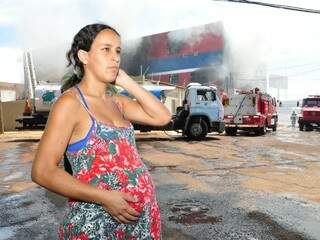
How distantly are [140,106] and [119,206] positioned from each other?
69 centimetres

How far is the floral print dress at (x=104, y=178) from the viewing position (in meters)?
1.88

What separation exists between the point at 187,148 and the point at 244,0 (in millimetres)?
6657

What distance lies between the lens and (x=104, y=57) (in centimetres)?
204

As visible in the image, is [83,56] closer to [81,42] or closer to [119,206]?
[81,42]

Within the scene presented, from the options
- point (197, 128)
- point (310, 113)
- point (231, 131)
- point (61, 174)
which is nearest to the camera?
point (61, 174)

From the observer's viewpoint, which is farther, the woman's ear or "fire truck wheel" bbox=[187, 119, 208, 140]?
"fire truck wheel" bbox=[187, 119, 208, 140]

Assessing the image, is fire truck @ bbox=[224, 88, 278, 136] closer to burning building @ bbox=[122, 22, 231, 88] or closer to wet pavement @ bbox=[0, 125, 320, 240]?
wet pavement @ bbox=[0, 125, 320, 240]

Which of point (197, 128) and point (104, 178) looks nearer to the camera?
point (104, 178)

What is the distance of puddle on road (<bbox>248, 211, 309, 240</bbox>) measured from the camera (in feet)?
17.0

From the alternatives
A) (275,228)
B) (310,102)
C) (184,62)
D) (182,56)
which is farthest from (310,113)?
(182,56)

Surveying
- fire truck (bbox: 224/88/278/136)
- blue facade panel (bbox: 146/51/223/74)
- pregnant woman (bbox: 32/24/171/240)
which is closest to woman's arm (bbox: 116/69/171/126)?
pregnant woman (bbox: 32/24/171/240)

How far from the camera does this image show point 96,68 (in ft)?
6.73

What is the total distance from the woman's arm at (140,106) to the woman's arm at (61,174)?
50 cm

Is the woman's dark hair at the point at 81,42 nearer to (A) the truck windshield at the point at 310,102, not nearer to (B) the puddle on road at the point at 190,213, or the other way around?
(B) the puddle on road at the point at 190,213
